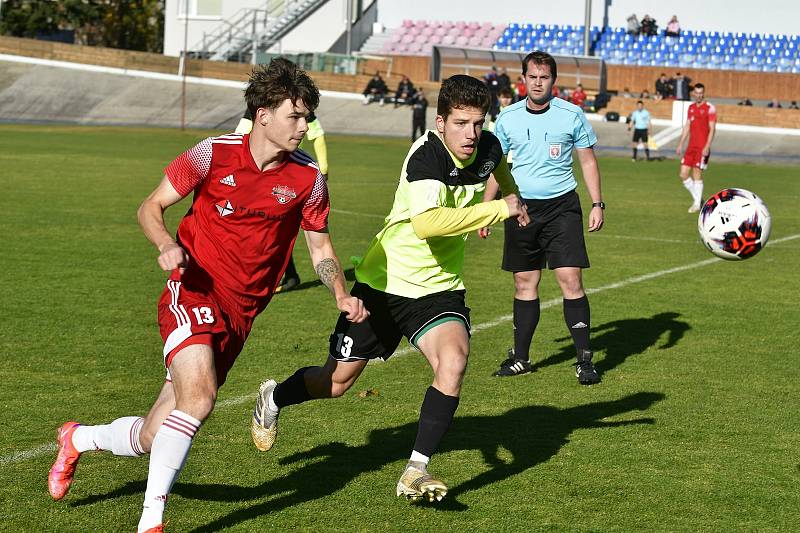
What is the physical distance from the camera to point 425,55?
61.8 m

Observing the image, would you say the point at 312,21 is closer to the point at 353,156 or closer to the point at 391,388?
the point at 353,156

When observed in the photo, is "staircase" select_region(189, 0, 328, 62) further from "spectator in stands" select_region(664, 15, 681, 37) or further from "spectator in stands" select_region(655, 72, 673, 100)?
"spectator in stands" select_region(655, 72, 673, 100)

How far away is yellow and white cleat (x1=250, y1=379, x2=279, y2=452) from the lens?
637 cm

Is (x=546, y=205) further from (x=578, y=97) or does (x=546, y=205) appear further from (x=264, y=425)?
(x=578, y=97)

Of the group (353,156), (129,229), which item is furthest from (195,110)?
(129,229)

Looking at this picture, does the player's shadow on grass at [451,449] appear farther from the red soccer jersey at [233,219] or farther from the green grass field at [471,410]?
the red soccer jersey at [233,219]

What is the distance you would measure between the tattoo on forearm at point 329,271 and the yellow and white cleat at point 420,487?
37.8 inches

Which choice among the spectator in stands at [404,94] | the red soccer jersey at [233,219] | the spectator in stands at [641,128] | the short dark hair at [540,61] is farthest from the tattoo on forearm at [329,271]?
the spectator in stands at [404,94]

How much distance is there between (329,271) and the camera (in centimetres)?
559

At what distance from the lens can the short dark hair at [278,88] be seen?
17.1ft

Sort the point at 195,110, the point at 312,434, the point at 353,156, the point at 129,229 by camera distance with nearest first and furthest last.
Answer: the point at 312,434, the point at 129,229, the point at 353,156, the point at 195,110

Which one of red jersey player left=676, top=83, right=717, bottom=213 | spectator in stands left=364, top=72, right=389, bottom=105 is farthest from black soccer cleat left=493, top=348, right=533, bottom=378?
spectator in stands left=364, top=72, right=389, bottom=105

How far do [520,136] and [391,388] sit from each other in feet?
7.47

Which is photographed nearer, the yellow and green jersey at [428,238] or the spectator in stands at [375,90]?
the yellow and green jersey at [428,238]
